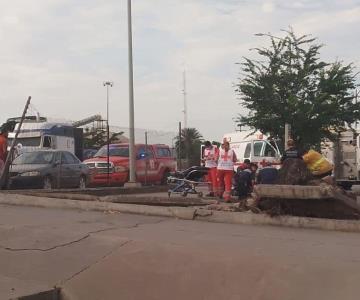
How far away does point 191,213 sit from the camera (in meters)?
9.71

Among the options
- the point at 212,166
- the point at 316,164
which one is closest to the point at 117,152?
the point at 212,166

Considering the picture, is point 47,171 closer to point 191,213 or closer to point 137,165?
point 137,165

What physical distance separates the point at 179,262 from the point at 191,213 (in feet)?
10.1

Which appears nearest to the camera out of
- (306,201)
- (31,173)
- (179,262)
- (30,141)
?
(179,262)

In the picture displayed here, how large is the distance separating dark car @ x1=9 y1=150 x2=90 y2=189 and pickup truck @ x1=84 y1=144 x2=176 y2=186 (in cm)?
213

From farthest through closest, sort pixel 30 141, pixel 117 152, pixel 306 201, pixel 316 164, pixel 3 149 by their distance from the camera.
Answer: pixel 30 141
pixel 117 152
pixel 3 149
pixel 316 164
pixel 306 201

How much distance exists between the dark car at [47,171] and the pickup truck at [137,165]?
2.13m

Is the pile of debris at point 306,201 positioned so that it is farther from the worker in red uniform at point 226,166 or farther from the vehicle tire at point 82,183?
the vehicle tire at point 82,183

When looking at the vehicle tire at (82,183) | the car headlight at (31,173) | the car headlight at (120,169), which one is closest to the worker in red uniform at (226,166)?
the car headlight at (31,173)

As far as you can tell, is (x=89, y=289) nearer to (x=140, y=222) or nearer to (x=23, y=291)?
(x=23, y=291)

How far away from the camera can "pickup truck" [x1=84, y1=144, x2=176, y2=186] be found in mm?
23719

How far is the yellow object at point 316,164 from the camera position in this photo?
11.3 meters

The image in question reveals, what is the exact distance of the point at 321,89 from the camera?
96.0 feet

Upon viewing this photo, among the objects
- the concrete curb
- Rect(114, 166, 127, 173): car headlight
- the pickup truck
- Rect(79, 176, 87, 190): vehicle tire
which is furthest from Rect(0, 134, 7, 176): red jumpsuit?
Rect(114, 166, 127, 173): car headlight
